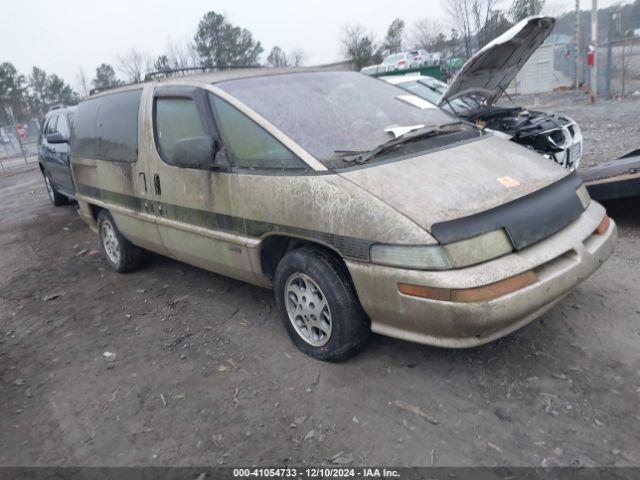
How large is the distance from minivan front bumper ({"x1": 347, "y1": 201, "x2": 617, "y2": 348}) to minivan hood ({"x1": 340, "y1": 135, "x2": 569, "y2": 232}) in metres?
0.29

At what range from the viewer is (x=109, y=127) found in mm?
4625

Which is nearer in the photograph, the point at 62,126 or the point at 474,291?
the point at 474,291

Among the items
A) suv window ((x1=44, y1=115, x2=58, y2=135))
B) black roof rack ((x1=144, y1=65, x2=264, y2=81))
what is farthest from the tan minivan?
suv window ((x1=44, y1=115, x2=58, y2=135))

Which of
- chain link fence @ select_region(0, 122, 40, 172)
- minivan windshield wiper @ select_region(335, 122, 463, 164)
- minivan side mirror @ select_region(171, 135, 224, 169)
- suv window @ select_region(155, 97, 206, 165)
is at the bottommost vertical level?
chain link fence @ select_region(0, 122, 40, 172)

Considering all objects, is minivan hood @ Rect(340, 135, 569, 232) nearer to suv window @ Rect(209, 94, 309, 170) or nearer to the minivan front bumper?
the minivan front bumper

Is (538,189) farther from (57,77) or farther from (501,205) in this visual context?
(57,77)

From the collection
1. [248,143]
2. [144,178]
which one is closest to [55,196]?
[144,178]

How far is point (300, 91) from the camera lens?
3572 mm

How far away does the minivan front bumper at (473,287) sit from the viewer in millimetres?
2436

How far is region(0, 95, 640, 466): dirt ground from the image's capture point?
2.43 m

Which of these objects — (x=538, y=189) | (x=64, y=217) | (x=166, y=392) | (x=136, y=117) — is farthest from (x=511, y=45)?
(x=64, y=217)

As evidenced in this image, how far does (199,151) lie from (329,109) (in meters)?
0.93

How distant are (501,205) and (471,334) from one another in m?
0.71

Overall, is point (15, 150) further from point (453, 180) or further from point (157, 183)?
point (453, 180)
